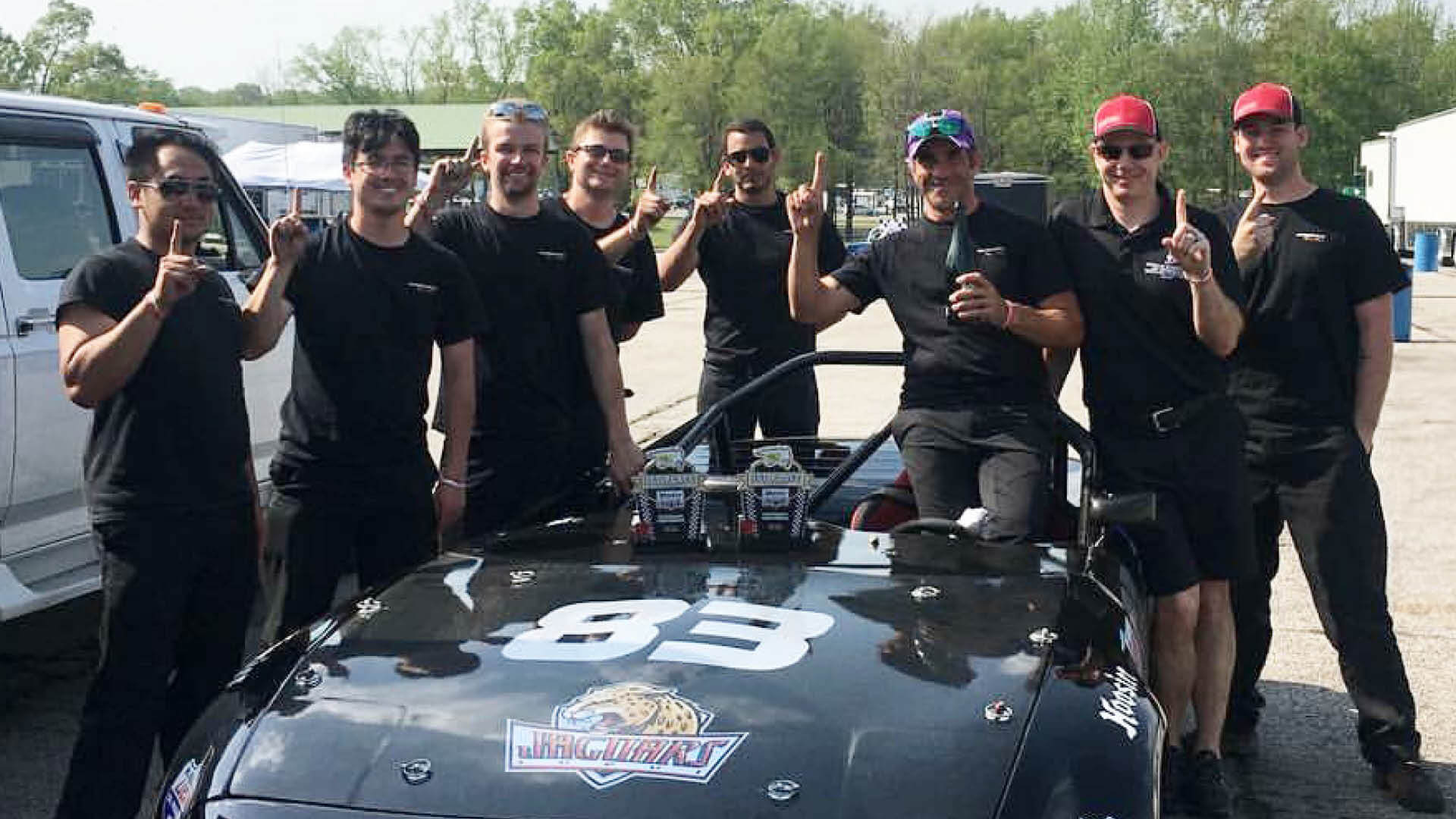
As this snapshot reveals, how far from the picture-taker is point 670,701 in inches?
102

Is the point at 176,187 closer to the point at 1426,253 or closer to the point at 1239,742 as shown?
the point at 1239,742

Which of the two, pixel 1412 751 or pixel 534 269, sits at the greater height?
pixel 534 269

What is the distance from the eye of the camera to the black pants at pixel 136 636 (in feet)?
11.5

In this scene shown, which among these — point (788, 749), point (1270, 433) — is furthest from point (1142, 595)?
point (788, 749)

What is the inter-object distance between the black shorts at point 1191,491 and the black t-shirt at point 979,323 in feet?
0.97

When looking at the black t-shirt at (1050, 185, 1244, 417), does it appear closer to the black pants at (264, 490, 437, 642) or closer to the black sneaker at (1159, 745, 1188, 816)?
the black sneaker at (1159, 745, 1188, 816)

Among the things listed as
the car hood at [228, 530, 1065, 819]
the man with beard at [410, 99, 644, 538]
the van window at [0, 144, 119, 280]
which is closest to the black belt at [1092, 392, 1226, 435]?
the car hood at [228, 530, 1065, 819]

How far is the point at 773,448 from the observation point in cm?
355

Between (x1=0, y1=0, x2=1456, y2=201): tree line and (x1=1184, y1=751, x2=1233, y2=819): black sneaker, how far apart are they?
4356 centimetres

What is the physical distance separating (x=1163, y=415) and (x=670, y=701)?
2002mm

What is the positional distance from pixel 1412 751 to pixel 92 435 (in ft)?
11.9

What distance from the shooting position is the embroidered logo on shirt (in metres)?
4.00

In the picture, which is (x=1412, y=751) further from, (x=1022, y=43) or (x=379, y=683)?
(x=1022, y=43)

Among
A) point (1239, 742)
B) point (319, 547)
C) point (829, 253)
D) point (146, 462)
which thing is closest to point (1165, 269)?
point (1239, 742)
